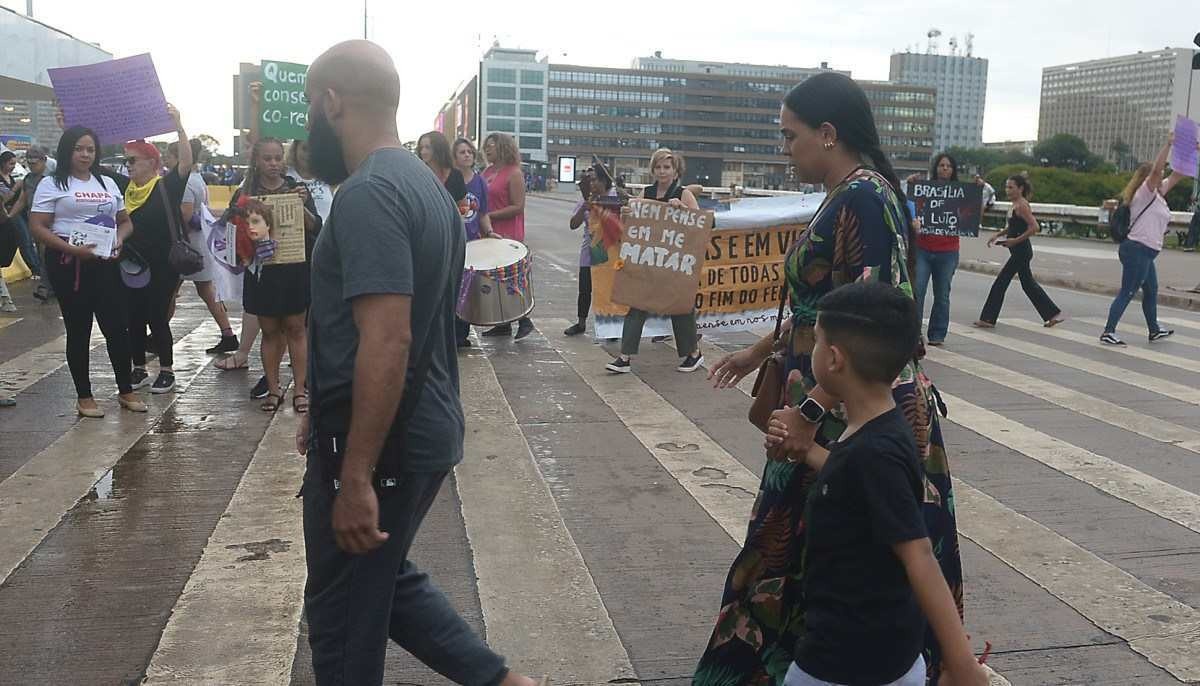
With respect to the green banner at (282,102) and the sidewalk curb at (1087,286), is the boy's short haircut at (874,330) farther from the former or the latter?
the sidewalk curb at (1087,286)

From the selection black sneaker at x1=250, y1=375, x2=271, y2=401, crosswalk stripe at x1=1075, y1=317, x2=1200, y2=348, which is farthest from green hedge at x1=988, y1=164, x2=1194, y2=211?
black sneaker at x1=250, y1=375, x2=271, y2=401

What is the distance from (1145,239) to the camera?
440 inches

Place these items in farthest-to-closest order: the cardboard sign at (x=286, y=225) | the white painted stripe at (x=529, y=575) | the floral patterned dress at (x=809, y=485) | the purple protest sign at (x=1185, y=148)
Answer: the purple protest sign at (x=1185, y=148) → the cardboard sign at (x=286, y=225) → the white painted stripe at (x=529, y=575) → the floral patterned dress at (x=809, y=485)

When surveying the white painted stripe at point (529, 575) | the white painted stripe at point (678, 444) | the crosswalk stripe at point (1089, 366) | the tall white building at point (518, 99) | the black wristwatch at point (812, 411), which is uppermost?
the tall white building at point (518, 99)

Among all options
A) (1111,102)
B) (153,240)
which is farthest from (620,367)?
(1111,102)

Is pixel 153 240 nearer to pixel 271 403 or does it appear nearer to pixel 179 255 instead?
pixel 179 255

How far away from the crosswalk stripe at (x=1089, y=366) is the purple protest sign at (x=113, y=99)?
24.7 ft

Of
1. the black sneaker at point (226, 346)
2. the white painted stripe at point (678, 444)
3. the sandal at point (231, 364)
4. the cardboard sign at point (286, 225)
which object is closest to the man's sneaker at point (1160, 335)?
the white painted stripe at point (678, 444)

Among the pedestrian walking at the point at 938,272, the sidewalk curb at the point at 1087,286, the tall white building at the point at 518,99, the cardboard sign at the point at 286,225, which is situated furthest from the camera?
the tall white building at the point at 518,99

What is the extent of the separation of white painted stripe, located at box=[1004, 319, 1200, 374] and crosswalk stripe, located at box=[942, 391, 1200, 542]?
3.24 meters

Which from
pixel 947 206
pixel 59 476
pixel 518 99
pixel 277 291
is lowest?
pixel 59 476

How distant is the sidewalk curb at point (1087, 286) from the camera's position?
1559cm

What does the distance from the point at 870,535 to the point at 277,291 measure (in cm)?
564

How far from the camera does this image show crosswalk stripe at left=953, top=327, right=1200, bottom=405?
8.87 m
